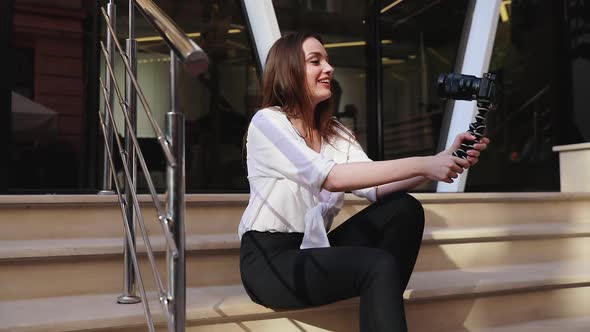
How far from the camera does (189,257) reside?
2.02m

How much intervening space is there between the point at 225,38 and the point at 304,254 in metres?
2.60

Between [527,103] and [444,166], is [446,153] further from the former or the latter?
[527,103]

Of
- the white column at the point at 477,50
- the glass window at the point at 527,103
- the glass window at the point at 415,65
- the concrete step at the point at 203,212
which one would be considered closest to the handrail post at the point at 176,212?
the concrete step at the point at 203,212

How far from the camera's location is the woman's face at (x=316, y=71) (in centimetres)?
179

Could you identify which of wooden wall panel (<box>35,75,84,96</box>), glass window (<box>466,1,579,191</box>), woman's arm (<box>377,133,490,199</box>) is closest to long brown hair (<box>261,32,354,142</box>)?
woman's arm (<box>377,133,490,199</box>)

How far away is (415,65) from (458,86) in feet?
9.85

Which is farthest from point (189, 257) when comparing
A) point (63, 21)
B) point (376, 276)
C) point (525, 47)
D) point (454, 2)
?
point (525, 47)

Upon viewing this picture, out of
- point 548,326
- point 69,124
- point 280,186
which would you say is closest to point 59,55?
point 69,124

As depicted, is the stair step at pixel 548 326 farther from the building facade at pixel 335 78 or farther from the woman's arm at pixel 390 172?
the building facade at pixel 335 78

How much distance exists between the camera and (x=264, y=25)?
343 cm

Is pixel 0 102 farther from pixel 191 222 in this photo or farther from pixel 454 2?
pixel 454 2

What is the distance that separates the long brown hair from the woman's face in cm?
1

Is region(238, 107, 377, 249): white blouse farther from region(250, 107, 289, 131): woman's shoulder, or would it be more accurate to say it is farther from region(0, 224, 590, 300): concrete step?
region(0, 224, 590, 300): concrete step

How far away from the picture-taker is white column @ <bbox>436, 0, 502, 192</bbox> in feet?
12.7
